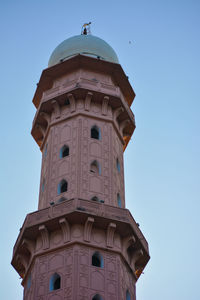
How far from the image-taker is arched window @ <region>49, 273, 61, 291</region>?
2981 cm

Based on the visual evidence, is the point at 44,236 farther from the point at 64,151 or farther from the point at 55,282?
the point at 64,151

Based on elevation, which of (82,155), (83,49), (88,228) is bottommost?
(88,228)

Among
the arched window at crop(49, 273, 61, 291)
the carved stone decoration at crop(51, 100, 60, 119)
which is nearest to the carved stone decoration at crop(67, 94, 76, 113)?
the carved stone decoration at crop(51, 100, 60, 119)

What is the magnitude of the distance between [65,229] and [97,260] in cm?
221

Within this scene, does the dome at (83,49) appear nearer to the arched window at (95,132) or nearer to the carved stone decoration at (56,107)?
the carved stone decoration at (56,107)

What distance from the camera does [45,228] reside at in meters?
31.2

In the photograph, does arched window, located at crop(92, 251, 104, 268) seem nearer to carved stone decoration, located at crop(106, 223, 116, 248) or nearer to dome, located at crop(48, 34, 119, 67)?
carved stone decoration, located at crop(106, 223, 116, 248)

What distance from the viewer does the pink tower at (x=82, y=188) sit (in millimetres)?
30062

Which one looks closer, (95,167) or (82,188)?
(82,188)

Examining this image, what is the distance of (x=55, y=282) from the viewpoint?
30234 mm

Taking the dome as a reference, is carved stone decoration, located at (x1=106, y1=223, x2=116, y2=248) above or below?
below

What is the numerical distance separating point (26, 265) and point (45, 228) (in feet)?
8.90

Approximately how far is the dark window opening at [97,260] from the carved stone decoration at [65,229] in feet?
5.06

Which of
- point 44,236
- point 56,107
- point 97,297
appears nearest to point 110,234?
point 44,236
